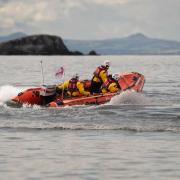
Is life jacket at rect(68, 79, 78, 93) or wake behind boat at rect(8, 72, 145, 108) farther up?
life jacket at rect(68, 79, 78, 93)

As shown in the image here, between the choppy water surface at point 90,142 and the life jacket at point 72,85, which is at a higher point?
the life jacket at point 72,85

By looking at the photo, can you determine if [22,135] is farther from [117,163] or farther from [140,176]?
[140,176]

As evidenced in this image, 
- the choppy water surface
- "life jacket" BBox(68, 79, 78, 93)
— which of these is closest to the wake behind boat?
"life jacket" BBox(68, 79, 78, 93)

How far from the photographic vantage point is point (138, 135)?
1655cm

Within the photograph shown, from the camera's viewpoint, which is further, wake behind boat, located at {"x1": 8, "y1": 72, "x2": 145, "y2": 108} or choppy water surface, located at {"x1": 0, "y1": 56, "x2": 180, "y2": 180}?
wake behind boat, located at {"x1": 8, "y1": 72, "x2": 145, "y2": 108}

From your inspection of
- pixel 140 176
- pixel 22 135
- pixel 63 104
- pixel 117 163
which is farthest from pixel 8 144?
pixel 63 104

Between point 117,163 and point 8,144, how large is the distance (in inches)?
134

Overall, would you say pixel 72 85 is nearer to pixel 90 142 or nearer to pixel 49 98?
pixel 49 98

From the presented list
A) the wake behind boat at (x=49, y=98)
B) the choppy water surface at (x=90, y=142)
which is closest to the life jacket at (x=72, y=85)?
the wake behind boat at (x=49, y=98)

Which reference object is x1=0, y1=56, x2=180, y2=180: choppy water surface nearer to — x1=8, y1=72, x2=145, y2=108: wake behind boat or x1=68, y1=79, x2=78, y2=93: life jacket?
x1=8, y1=72, x2=145, y2=108: wake behind boat

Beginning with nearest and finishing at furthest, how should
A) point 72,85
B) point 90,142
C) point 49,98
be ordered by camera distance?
point 90,142
point 72,85
point 49,98

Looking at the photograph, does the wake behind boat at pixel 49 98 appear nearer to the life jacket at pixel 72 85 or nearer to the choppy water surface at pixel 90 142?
the life jacket at pixel 72 85

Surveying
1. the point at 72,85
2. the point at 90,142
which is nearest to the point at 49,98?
the point at 72,85

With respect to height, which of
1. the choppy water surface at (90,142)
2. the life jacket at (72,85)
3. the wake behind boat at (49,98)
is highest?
the life jacket at (72,85)
